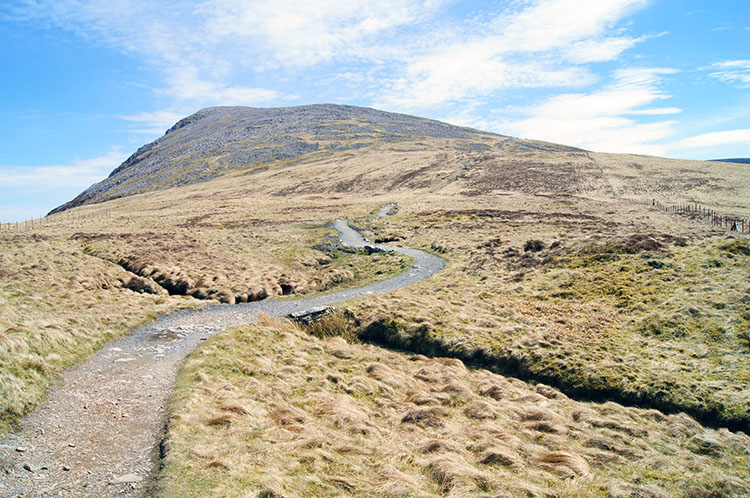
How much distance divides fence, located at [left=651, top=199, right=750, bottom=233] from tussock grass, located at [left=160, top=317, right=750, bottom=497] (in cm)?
4444

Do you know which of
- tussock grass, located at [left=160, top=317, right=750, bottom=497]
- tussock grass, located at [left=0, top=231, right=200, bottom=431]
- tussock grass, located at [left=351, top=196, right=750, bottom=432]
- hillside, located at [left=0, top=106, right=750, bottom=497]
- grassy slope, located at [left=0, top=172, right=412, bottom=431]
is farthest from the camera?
tussock grass, located at [left=351, top=196, right=750, bottom=432]

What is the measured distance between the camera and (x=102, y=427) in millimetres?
10266

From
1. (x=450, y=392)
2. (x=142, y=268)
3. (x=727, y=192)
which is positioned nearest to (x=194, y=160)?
(x=142, y=268)

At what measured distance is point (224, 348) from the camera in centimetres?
1638

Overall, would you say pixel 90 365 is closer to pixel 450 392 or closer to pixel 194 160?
pixel 450 392

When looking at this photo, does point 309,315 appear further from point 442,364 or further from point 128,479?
point 128,479

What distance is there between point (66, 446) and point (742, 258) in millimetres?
31650

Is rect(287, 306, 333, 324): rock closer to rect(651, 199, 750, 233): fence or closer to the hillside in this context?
the hillside

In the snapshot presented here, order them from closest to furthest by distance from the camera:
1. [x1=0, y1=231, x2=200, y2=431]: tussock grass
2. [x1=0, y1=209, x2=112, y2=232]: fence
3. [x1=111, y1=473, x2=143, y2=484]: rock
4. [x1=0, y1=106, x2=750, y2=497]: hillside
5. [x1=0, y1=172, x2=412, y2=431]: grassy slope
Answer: [x1=111, y1=473, x2=143, y2=484]: rock < [x1=0, y1=106, x2=750, y2=497]: hillside < [x1=0, y1=231, x2=200, y2=431]: tussock grass < [x1=0, y1=172, x2=412, y2=431]: grassy slope < [x1=0, y1=209, x2=112, y2=232]: fence

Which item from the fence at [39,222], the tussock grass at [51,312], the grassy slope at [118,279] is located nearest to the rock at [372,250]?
the grassy slope at [118,279]

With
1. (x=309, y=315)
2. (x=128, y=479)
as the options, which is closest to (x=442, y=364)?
(x=309, y=315)

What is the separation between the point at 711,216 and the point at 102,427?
240 ft

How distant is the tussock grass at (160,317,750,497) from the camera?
889cm

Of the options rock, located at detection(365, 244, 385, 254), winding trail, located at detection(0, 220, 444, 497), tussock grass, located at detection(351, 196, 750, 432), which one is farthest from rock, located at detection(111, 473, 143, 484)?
rock, located at detection(365, 244, 385, 254)
